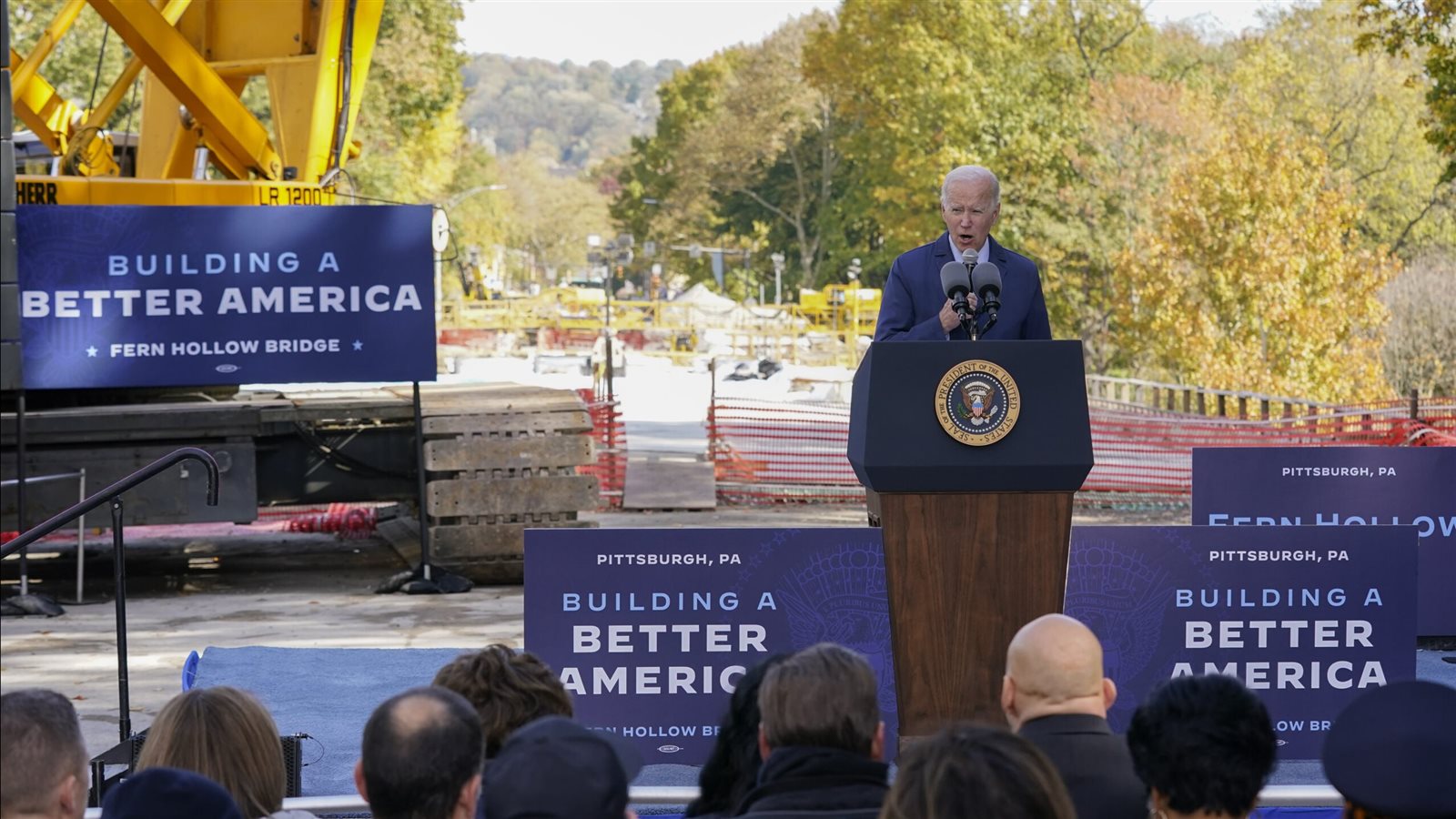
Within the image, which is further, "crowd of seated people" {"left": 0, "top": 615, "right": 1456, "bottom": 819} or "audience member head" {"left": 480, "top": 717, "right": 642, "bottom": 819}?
"crowd of seated people" {"left": 0, "top": 615, "right": 1456, "bottom": 819}

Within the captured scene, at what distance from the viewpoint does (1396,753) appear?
136 inches

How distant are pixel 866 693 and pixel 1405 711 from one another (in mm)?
1041

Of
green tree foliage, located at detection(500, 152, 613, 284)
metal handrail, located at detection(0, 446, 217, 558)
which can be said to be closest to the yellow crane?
metal handrail, located at detection(0, 446, 217, 558)

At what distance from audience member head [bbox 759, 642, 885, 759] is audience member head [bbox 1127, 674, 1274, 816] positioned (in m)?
0.55

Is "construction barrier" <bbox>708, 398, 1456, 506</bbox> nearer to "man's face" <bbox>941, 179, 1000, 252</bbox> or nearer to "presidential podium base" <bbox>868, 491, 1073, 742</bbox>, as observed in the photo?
"man's face" <bbox>941, 179, 1000, 252</bbox>

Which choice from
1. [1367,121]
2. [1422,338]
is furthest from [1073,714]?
[1367,121]

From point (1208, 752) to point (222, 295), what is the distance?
32.0 ft

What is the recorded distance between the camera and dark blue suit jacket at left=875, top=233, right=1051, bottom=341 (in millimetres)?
6152

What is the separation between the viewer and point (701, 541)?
639 cm

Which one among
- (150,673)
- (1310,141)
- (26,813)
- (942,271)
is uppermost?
(1310,141)

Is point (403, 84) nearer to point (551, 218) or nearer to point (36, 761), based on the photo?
point (36, 761)

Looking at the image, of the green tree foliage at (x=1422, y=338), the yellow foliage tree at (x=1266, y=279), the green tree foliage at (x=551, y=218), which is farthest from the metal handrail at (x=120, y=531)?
the green tree foliage at (x=551, y=218)

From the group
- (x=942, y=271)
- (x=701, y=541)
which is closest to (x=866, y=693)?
(x=942, y=271)

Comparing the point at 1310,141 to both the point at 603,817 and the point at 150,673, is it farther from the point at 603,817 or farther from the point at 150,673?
the point at 603,817
